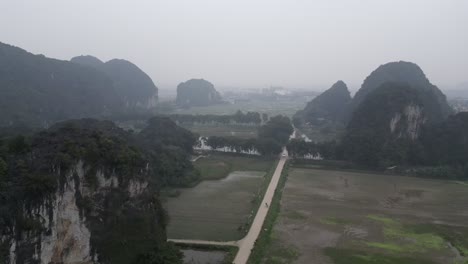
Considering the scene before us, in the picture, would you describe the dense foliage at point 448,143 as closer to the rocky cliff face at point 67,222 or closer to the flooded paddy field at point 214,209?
the flooded paddy field at point 214,209

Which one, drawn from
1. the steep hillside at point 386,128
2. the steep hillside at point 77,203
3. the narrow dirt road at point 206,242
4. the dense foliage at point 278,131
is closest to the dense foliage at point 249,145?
the dense foliage at point 278,131

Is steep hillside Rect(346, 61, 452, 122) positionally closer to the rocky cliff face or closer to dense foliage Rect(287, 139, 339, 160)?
dense foliage Rect(287, 139, 339, 160)

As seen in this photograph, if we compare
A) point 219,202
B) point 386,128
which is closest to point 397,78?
point 386,128

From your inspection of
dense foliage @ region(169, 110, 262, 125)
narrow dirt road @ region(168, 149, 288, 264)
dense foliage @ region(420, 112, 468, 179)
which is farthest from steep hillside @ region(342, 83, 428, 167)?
dense foliage @ region(169, 110, 262, 125)

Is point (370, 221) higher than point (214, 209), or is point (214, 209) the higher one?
point (370, 221)

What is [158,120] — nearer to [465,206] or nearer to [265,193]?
[265,193]

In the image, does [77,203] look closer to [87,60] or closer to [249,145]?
[249,145]
